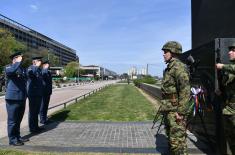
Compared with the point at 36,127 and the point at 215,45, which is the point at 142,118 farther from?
the point at 215,45

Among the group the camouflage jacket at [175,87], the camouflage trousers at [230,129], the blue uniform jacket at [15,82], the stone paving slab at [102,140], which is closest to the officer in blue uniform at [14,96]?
the blue uniform jacket at [15,82]

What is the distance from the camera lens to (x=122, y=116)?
48.5 ft

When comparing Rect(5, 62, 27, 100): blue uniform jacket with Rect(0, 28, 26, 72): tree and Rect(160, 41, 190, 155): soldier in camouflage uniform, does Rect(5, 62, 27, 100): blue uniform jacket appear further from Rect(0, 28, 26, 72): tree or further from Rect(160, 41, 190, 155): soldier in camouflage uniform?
Rect(0, 28, 26, 72): tree

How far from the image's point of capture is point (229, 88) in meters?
6.12

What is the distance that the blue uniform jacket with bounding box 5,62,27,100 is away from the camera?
849 cm

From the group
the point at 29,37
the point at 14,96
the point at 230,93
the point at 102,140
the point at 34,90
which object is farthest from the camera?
the point at 29,37

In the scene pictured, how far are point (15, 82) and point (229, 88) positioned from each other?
480 centimetres

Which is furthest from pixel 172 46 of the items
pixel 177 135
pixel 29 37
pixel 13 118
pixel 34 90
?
pixel 29 37

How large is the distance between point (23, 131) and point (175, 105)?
226 inches

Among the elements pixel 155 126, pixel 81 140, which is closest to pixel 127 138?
pixel 81 140

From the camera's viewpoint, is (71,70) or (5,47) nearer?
(5,47)

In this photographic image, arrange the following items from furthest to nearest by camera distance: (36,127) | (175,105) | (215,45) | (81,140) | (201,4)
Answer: (201,4) → (36,127) → (81,140) → (215,45) → (175,105)

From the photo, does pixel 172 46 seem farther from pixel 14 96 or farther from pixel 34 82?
pixel 34 82

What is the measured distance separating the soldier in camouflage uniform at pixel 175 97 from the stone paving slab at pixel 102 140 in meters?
1.74
